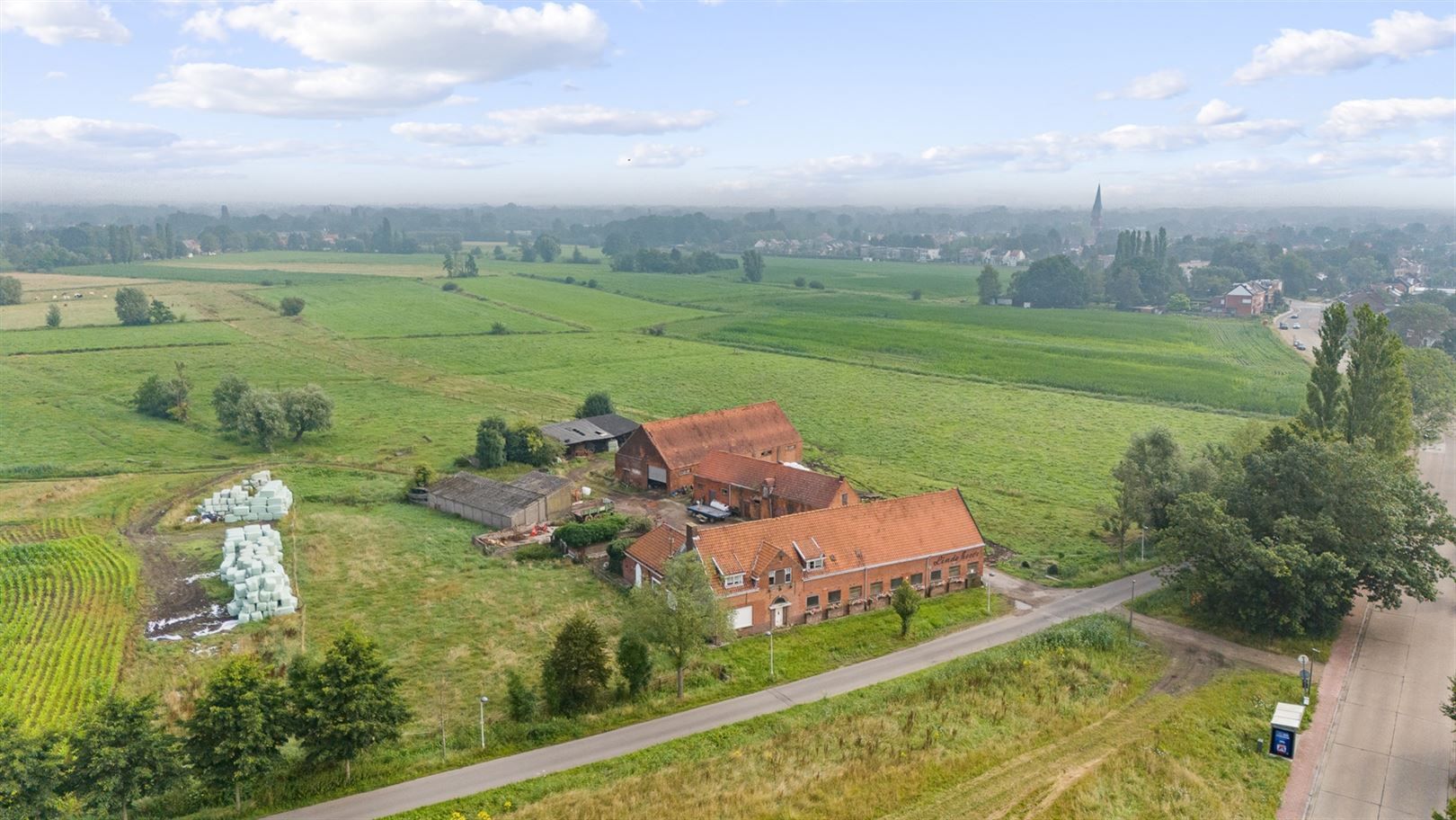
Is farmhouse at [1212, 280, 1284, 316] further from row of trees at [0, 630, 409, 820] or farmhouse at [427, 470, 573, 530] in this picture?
row of trees at [0, 630, 409, 820]

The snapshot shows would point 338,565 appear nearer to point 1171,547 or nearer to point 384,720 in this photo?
point 384,720

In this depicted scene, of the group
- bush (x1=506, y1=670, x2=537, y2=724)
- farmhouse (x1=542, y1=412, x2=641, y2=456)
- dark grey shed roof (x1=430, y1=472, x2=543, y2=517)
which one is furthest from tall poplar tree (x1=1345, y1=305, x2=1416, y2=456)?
dark grey shed roof (x1=430, y1=472, x2=543, y2=517)

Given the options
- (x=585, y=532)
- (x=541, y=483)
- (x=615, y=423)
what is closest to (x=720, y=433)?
(x=615, y=423)

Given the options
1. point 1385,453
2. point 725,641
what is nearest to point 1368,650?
point 1385,453

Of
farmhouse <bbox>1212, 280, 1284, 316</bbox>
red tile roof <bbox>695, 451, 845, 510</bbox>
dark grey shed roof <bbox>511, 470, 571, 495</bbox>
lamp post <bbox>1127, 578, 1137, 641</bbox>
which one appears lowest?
lamp post <bbox>1127, 578, 1137, 641</bbox>

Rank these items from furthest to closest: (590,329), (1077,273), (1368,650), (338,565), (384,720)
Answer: (1077,273) < (590,329) < (338,565) < (1368,650) < (384,720)

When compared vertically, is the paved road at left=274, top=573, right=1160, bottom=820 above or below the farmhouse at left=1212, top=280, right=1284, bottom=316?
below
